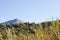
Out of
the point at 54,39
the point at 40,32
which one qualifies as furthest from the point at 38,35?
the point at 54,39

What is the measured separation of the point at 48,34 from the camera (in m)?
5.34

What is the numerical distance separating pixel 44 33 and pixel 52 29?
20 cm

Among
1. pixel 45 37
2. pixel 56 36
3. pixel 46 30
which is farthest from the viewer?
pixel 46 30

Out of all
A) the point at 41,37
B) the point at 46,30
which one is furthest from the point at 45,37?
the point at 46,30

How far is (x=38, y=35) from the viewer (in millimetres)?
5277

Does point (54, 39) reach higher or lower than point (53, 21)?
lower

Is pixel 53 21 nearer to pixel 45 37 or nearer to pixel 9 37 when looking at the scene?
pixel 45 37

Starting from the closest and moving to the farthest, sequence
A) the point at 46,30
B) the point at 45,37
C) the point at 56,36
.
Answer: the point at 56,36
the point at 45,37
the point at 46,30

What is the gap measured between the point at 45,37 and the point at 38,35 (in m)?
0.25

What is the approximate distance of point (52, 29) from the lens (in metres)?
5.24

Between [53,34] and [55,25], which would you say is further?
[55,25]

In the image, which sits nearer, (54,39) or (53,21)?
(54,39)

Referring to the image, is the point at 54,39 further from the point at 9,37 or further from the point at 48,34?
the point at 9,37

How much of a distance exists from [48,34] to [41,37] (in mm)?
281
